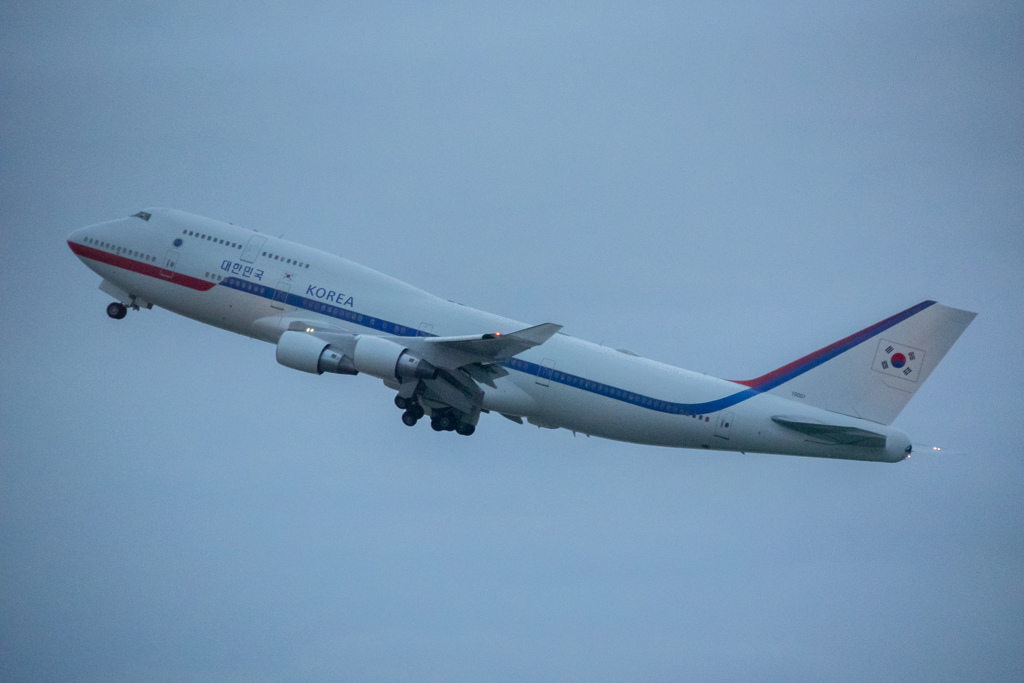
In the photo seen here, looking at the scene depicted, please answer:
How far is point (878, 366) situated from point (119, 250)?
3121 cm

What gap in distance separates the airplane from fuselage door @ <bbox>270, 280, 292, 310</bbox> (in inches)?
1.6

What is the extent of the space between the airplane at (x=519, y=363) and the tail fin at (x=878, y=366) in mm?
39

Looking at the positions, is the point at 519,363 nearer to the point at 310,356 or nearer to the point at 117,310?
the point at 310,356

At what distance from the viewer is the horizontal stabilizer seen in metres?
39.6

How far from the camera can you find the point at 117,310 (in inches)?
1829

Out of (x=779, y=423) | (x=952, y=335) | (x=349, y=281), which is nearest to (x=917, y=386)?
(x=952, y=335)

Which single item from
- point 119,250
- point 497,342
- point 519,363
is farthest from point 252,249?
point 519,363

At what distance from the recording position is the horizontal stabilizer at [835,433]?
3962 centimetres

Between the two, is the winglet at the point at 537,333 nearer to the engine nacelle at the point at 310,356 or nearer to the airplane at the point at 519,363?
the airplane at the point at 519,363

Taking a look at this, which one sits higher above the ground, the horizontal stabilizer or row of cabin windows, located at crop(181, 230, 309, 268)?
row of cabin windows, located at crop(181, 230, 309, 268)

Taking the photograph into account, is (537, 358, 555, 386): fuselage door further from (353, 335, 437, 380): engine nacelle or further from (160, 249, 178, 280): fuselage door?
(160, 249, 178, 280): fuselage door

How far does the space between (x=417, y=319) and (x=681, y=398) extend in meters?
10.8

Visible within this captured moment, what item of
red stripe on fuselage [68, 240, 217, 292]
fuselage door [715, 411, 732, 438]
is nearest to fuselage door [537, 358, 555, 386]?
fuselage door [715, 411, 732, 438]

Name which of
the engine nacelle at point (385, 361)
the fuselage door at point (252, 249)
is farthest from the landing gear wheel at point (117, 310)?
the engine nacelle at point (385, 361)
